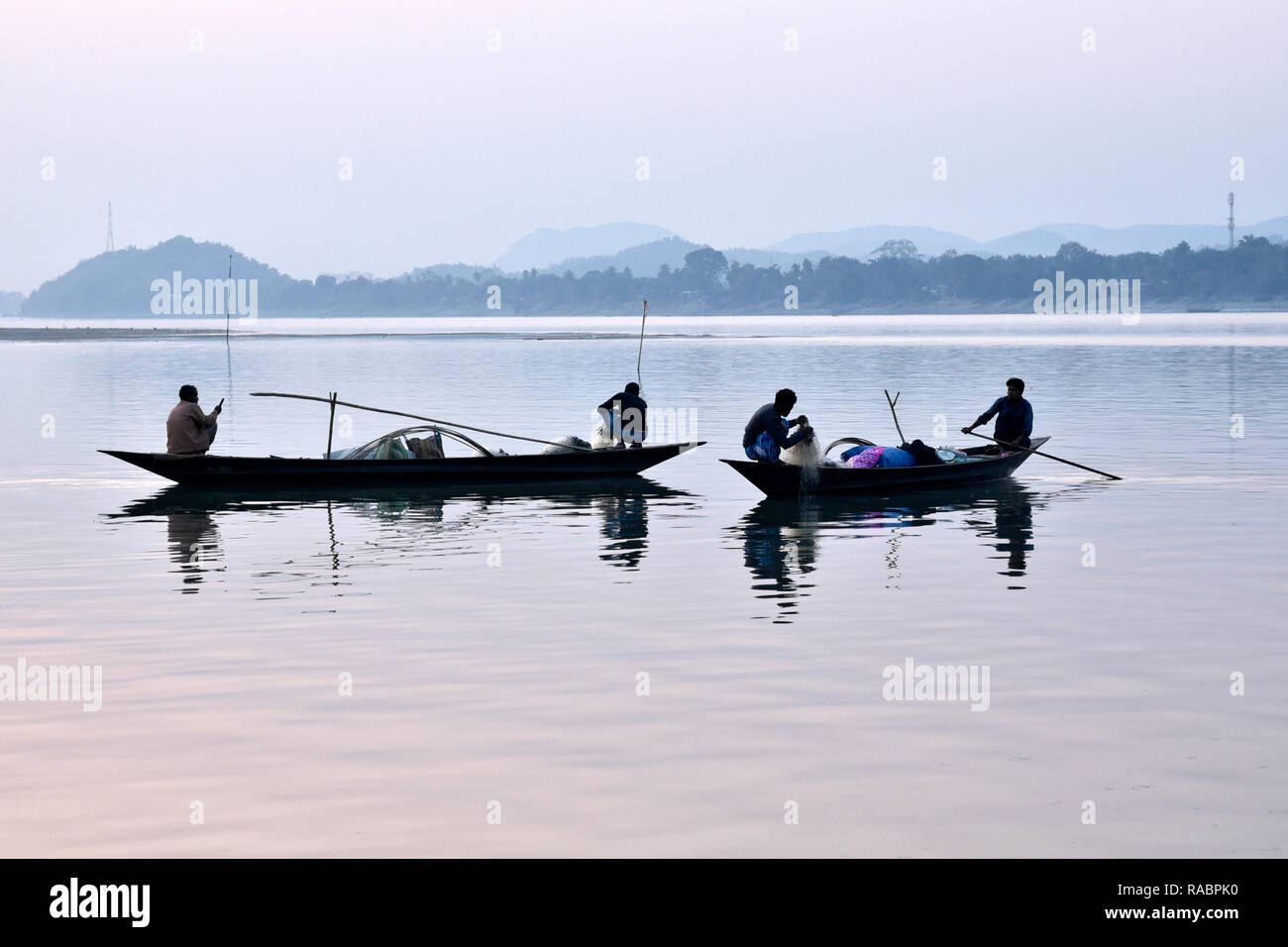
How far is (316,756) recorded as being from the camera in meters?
11.3

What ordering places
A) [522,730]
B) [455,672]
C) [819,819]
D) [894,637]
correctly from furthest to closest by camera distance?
[894,637] < [455,672] < [522,730] < [819,819]

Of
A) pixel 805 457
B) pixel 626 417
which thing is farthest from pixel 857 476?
pixel 626 417

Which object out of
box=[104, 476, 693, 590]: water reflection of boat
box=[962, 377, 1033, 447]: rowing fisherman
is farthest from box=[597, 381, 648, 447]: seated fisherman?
box=[962, 377, 1033, 447]: rowing fisherman

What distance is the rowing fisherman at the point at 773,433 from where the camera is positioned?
2592 cm

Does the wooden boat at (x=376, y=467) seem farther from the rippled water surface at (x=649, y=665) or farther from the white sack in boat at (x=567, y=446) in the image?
the rippled water surface at (x=649, y=665)

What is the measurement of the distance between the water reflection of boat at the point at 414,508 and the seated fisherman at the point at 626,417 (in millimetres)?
942

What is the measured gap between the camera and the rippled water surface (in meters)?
9.88

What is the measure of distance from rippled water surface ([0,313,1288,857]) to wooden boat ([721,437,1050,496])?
406 mm

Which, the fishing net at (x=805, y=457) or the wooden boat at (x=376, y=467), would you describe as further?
the wooden boat at (x=376, y=467)

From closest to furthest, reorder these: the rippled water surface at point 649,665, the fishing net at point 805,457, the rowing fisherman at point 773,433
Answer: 1. the rippled water surface at point 649,665
2. the rowing fisherman at point 773,433
3. the fishing net at point 805,457

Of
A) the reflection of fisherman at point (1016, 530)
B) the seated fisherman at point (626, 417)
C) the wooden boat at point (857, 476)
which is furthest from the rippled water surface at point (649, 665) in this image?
the seated fisherman at point (626, 417)

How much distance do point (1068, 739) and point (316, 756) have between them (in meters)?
5.41
